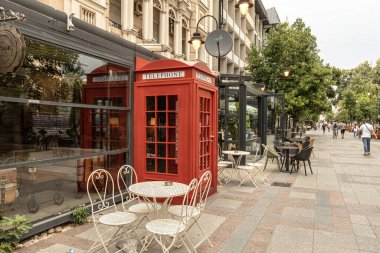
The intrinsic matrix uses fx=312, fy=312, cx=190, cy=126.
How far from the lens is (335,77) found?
107 feet

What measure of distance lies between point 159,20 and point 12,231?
14.0 metres

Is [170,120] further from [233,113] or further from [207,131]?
[233,113]

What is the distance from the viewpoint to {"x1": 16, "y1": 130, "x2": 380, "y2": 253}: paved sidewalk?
4470mm

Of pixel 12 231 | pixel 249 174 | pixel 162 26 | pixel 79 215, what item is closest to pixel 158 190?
pixel 79 215

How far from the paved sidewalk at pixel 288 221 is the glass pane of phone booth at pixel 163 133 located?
49.8 inches

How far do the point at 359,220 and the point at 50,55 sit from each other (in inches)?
263

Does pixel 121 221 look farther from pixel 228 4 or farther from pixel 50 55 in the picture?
pixel 228 4

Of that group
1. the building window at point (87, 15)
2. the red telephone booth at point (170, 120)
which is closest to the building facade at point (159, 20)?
the building window at point (87, 15)

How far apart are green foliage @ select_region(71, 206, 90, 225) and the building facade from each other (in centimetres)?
412

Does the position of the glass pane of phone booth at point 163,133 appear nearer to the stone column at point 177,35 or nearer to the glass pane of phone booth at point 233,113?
the glass pane of phone booth at point 233,113

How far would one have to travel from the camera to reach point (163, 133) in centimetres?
648

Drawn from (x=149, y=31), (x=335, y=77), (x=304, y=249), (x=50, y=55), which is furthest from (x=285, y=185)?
(x=335, y=77)

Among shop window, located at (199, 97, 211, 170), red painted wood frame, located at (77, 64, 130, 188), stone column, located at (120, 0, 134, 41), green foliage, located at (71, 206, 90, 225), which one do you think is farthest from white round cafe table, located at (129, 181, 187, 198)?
Answer: stone column, located at (120, 0, 134, 41)

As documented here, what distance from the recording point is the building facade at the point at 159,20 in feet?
35.6
